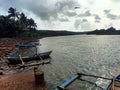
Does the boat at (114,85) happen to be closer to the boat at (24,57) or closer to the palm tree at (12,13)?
the boat at (24,57)

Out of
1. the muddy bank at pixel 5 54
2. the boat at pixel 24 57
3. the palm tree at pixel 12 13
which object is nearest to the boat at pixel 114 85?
the muddy bank at pixel 5 54

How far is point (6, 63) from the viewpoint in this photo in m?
29.3

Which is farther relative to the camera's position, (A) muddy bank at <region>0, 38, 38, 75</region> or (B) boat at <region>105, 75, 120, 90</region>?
(A) muddy bank at <region>0, 38, 38, 75</region>

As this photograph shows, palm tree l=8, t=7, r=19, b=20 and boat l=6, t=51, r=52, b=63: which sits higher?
palm tree l=8, t=7, r=19, b=20

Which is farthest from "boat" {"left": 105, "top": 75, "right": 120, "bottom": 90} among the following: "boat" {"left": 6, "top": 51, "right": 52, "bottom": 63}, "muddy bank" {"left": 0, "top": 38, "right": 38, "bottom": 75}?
"boat" {"left": 6, "top": 51, "right": 52, "bottom": 63}

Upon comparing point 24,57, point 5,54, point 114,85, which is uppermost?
point 114,85

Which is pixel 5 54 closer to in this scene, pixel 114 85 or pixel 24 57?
pixel 24 57

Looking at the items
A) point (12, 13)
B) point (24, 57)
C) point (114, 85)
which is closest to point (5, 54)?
point (24, 57)

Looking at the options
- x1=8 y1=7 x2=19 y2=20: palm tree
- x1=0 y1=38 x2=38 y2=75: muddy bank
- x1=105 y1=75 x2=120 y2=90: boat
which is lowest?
x1=0 y1=38 x2=38 y2=75: muddy bank

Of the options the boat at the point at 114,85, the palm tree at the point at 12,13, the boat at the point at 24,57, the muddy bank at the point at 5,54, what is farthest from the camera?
the palm tree at the point at 12,13

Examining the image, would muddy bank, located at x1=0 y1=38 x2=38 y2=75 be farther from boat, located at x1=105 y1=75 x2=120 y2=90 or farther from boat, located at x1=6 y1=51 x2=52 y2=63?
boat, located at x1=105 y1=75 x2=120 y2=90

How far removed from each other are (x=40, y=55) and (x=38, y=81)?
17756 mm

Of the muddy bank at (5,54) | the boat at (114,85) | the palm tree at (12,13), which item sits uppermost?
the palm tree at (12,13)

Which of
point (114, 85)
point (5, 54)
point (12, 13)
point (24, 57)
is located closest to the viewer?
point (114, 85)
